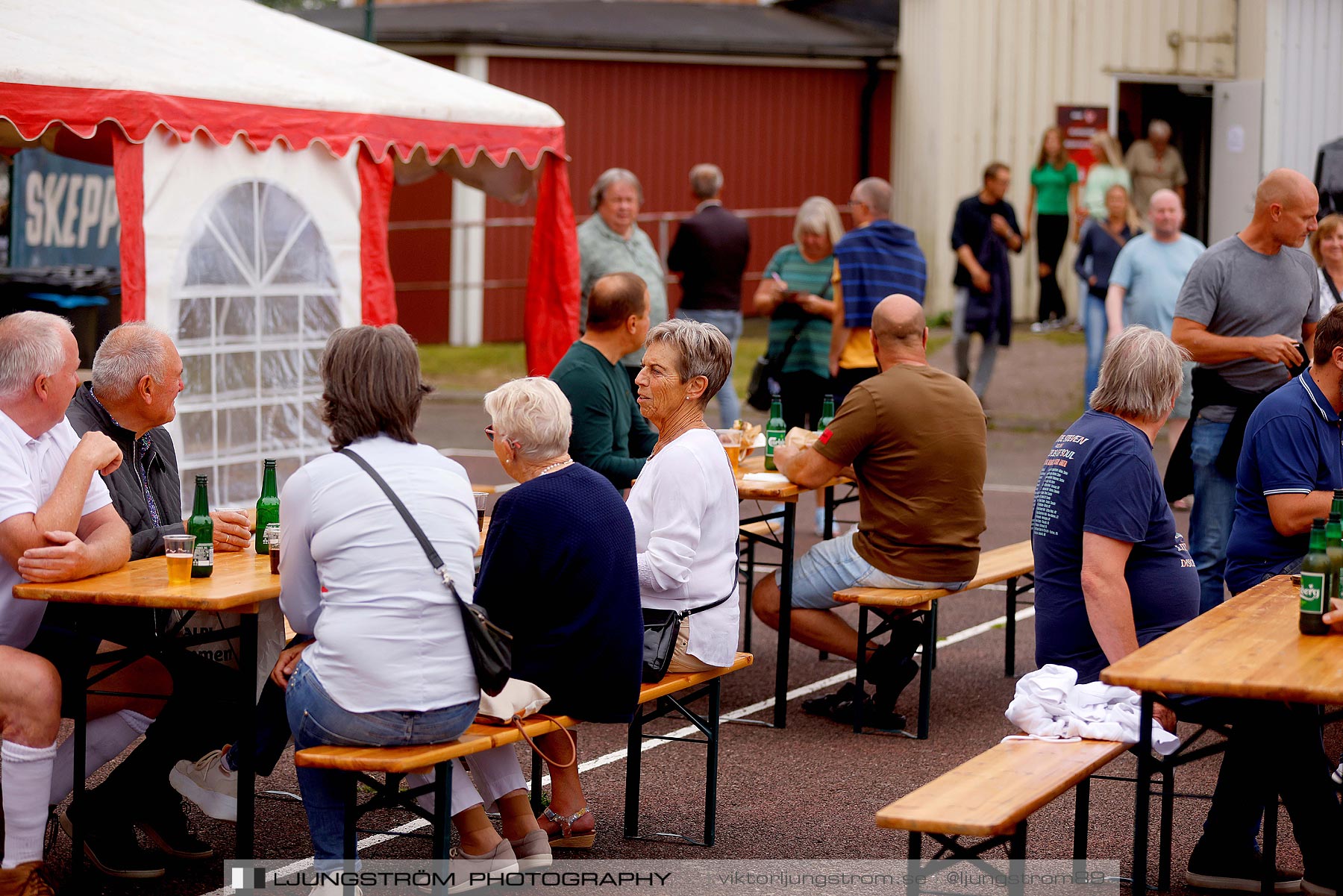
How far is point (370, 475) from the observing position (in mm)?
3984

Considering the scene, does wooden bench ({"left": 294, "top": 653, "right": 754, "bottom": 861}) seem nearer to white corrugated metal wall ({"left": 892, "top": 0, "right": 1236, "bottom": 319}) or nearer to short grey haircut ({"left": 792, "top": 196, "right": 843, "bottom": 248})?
short grey haircut ({"left": 792, "top": 196, "right": 843, "bottom": 248})

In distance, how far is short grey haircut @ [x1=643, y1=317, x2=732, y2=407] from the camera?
516cm

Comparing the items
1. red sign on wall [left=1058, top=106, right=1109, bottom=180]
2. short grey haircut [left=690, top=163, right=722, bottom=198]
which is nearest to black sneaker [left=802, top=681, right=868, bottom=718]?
short grey haircut [left=690, top=163, right=722, bottom=198]

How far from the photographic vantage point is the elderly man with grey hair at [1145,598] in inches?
172

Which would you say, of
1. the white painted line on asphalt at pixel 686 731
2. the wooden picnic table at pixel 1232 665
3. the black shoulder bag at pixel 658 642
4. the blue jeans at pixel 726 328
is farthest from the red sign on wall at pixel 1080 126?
the black shoulder bag at pixel 658 642

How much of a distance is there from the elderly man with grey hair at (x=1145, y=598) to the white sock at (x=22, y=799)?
109 inches

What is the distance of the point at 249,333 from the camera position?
347 inches

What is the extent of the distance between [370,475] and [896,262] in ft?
19.4

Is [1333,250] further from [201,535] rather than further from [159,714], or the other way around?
[159,714]

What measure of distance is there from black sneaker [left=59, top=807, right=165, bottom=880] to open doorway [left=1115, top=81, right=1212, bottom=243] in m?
17.7

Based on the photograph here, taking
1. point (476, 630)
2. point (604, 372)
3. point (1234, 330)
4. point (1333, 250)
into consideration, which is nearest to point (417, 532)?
point (476, 630)

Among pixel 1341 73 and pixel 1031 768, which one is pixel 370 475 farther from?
pixel 1341 73

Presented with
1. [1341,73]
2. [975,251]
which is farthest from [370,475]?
[1341,73]

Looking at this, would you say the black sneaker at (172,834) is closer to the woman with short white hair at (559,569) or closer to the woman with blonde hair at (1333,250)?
the woman with short white hair at (559,569)
